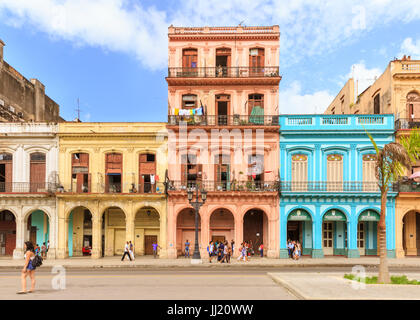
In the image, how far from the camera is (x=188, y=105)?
91.5 feet

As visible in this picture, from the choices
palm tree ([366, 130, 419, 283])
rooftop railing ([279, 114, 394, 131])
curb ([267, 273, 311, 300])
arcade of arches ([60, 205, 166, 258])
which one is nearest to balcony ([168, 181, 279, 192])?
arcade of arches ([60, 205, 166, 258])

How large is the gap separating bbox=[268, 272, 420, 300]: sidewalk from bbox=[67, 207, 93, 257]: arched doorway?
58.5 ft

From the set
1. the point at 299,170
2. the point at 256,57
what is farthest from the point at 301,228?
the point at 256,57

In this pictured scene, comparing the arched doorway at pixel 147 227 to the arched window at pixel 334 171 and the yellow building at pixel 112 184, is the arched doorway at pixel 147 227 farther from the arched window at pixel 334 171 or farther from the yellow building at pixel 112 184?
the arched window at pixel 334 171

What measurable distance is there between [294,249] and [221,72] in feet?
43.8

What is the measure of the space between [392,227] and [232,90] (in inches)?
571

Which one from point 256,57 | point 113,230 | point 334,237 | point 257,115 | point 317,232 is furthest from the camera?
point 256,57

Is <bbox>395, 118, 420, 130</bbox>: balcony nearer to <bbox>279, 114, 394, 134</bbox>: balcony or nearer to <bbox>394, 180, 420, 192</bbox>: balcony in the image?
<bbox>279, 114, 394, 134</bbox>: balcony

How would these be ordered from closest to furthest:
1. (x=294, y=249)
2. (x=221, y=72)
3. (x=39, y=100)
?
(x=294, y=249) → (x=221, y=72) → (x=39, y=100)

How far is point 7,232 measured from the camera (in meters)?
28.1

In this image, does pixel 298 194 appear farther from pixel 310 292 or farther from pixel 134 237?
pixel 310 292

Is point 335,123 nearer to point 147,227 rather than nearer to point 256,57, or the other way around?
point 256,57
